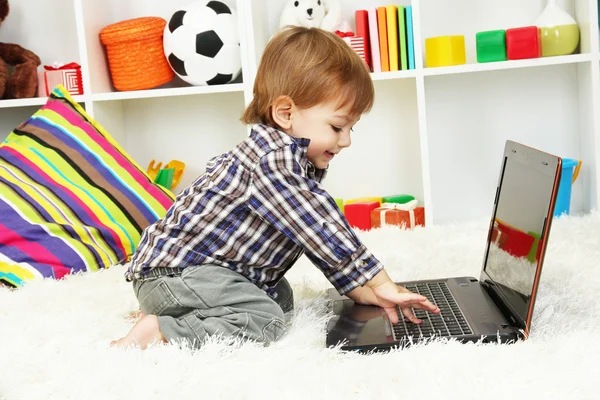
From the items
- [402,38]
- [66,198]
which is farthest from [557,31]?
[66,198]

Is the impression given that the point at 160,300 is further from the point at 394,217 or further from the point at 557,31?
the point at 557,31

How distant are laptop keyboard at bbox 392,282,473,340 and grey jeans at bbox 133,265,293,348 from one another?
0.18 meters

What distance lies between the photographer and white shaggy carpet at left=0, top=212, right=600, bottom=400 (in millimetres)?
809

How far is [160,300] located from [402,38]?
3.80 feet

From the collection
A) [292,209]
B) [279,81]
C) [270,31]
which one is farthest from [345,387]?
[270,31]

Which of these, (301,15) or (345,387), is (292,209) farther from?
(301,15)

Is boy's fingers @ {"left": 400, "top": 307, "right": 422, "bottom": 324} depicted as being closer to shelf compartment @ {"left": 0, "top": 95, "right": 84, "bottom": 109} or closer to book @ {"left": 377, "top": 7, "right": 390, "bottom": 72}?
book @ {"left": 377, "top": 7, "right": 390, "bottom": 72}

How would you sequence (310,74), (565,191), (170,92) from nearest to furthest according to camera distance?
(310,74), (565,191), (170,92)

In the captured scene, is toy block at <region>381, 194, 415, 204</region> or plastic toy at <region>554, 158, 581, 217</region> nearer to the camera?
plastic toy at <region>554, 158, 581, 217</region>

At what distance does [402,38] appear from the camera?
6.47ft

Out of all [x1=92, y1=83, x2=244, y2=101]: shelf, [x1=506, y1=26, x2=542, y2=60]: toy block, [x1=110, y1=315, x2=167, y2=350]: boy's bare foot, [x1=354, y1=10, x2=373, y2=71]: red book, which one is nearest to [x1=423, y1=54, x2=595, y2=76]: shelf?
[x1=506, y1=26, x2=542, y2=60]: toy block

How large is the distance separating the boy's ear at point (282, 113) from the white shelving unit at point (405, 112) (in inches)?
34.7

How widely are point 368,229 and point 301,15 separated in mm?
611

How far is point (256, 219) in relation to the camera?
1.10 metres
